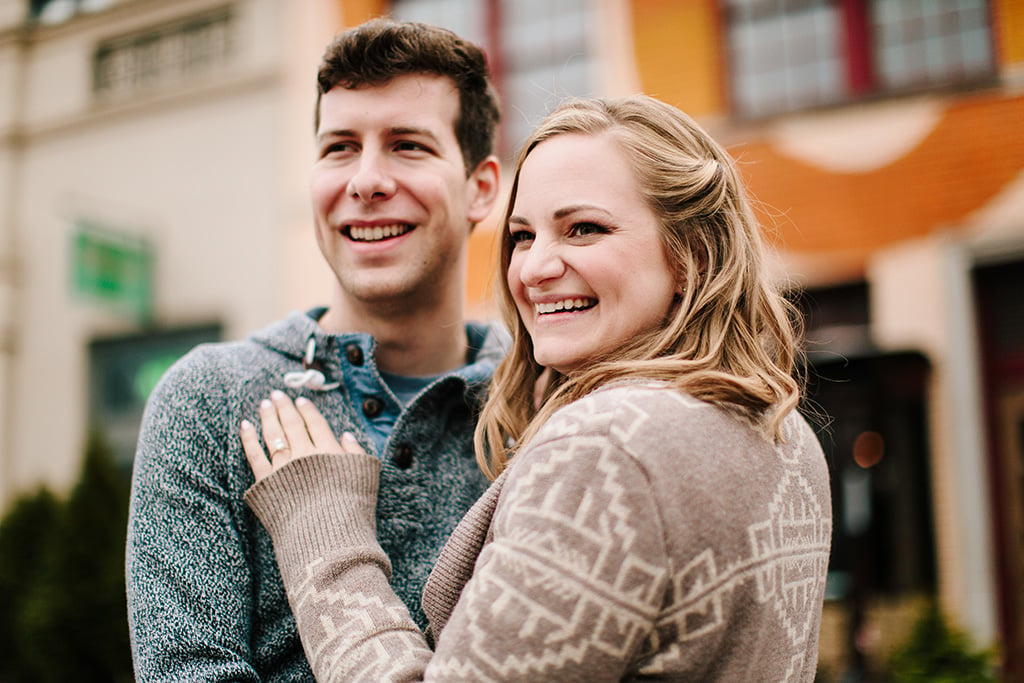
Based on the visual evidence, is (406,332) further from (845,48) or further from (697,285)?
(845,48)

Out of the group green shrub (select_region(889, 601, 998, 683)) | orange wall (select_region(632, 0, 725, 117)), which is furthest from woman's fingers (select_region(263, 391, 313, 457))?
orange wall (select_region(632, 0, 725, 117))

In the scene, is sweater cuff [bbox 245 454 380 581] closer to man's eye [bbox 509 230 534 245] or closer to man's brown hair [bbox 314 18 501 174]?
man's eye [bbox 509 230 534 245]

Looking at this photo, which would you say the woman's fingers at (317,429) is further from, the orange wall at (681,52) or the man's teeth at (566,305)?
the orange wall at (681,52)

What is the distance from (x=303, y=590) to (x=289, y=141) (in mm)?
8701

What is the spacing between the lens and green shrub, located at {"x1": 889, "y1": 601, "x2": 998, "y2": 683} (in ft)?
17.0

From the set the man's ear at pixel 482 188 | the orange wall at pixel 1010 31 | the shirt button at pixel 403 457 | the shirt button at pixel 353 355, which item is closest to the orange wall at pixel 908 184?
the orange wall at pixel 1010 31

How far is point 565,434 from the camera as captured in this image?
1.48 meters

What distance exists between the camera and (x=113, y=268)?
32.7 ft

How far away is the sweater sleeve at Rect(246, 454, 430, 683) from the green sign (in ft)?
28.3

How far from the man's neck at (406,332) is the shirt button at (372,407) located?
0.65ft

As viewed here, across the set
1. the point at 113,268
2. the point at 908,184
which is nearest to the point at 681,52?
the point at 908,184

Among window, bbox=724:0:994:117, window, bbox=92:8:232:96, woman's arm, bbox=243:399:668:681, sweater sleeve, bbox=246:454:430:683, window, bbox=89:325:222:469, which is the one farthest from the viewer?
window, bbox=92:8:232:96

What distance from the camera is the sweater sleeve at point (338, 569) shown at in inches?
63.5

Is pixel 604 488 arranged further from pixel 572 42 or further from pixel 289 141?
pixel 289 141
